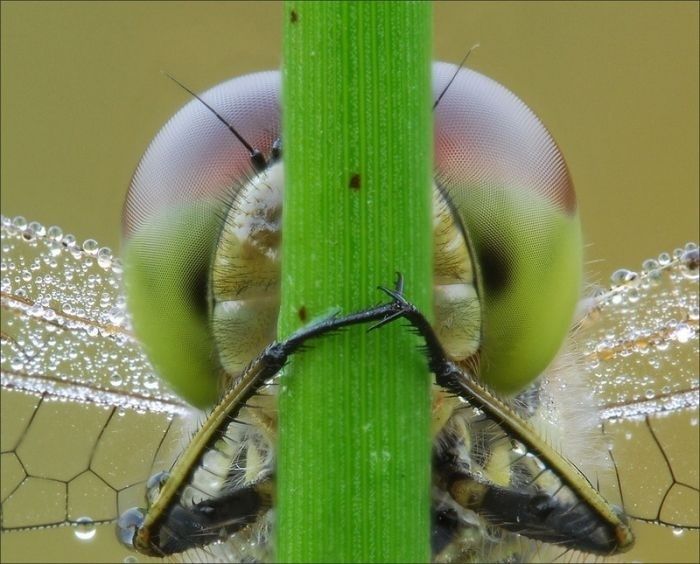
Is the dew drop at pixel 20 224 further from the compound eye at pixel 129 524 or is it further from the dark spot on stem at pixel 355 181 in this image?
the dark spot on stem at pixel 355 181

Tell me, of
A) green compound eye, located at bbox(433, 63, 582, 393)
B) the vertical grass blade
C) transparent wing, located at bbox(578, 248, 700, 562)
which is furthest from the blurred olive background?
the vertical grass blade

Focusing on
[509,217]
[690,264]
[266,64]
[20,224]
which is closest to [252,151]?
[509,217]

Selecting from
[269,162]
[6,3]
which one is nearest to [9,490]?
[269,162]

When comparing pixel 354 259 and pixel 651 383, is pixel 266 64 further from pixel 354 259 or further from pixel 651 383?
pixel 354 259

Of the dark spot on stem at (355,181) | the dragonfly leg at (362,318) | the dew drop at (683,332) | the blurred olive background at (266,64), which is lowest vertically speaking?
the dragonfly leg at (362,318)

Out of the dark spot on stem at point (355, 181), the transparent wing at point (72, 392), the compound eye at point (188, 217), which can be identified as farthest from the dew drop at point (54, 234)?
the dark spot on stem at point (355, 181)
